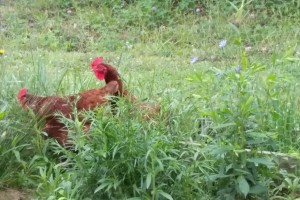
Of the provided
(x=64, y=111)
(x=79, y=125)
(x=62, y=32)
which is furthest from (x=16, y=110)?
(x=62, y=32)

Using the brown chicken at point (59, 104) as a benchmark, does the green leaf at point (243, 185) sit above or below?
below

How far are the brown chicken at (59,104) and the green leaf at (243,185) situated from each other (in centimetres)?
109

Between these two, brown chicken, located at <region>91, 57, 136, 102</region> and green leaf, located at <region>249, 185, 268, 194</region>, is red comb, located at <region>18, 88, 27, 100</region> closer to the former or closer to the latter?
brown chicken, located at <region>91, 57, 136, 102</region>

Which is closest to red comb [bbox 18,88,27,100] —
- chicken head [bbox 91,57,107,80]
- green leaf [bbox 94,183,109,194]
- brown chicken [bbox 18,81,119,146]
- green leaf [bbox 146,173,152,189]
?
brown chicken [bbox 18,81,119,146]

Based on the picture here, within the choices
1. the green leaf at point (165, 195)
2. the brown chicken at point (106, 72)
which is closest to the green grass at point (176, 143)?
the green leaf at point (165, 195)

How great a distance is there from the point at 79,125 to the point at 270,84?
40.0 inches

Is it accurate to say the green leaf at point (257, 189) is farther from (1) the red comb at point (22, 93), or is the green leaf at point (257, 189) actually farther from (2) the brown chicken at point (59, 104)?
(1) the red comb at point (22, 93)

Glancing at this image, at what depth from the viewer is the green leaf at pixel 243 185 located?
3793 mm

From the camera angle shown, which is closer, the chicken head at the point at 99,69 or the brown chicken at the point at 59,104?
the brown chicken at the point at 59,104

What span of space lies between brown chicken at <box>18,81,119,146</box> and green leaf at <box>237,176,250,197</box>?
109 cm

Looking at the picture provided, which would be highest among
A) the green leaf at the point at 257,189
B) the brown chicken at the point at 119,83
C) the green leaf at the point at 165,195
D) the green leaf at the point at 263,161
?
the brown chicken at the point at 119,83

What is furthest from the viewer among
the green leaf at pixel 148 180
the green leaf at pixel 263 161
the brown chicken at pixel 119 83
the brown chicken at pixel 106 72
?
the brown chicken at pixel 106 72

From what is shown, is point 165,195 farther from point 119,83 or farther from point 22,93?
point 22,93

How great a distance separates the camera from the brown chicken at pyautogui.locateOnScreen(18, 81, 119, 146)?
4.69 metres
